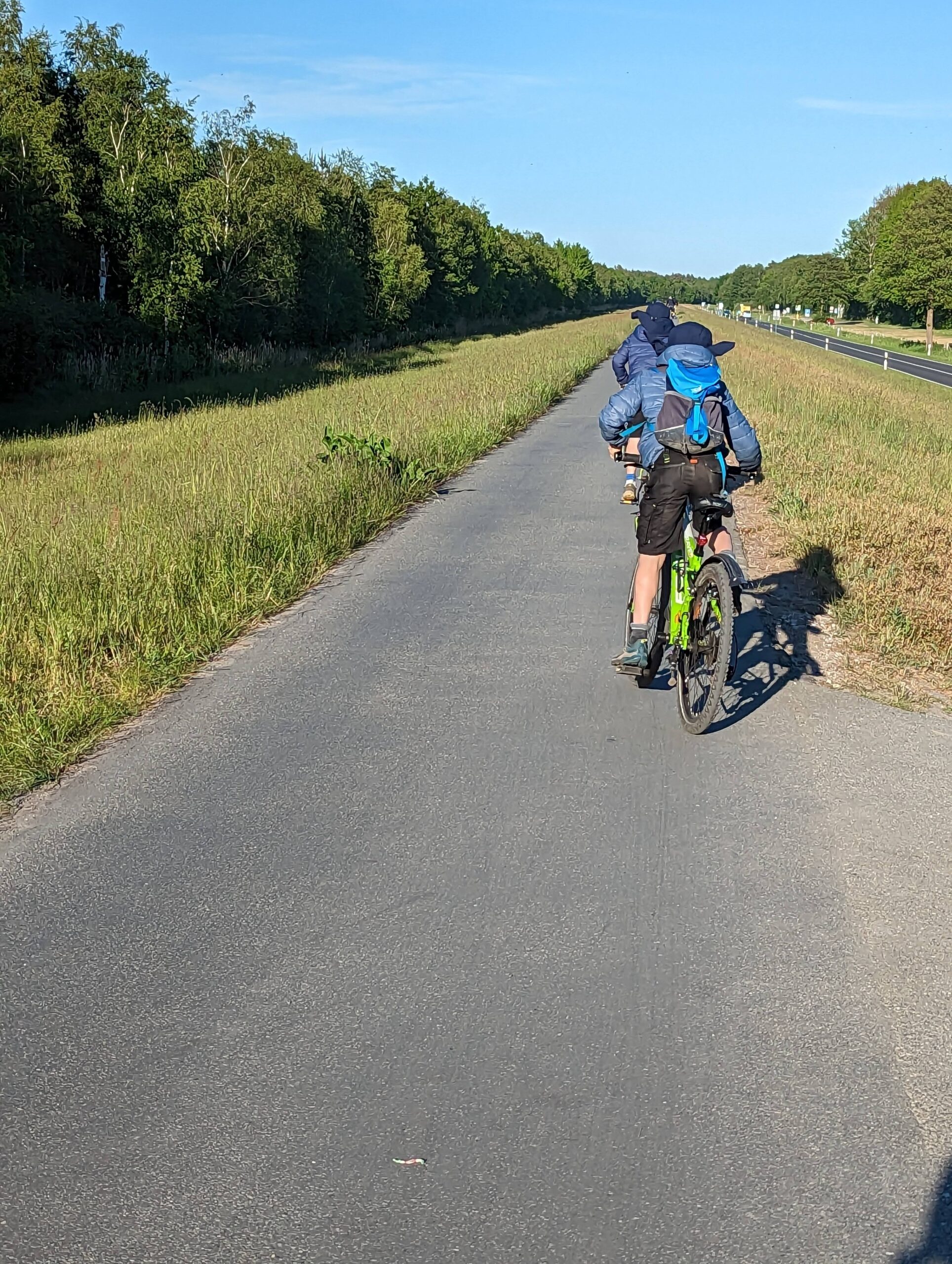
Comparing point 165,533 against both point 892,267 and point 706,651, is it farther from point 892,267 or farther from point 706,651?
point 892,267

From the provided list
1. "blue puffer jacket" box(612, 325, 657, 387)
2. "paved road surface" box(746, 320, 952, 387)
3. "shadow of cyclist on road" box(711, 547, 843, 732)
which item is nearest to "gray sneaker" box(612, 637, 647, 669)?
"shadow of cyclist on road" box(711, 547, 843, 732)

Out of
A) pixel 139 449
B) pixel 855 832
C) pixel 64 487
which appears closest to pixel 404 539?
pixel 64 487

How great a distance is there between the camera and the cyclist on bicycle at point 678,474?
5832 mm

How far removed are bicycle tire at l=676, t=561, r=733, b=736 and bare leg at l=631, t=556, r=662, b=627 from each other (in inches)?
12.1

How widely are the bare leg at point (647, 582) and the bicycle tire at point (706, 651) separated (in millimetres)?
308

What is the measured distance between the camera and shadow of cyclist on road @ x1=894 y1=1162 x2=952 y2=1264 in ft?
8.11

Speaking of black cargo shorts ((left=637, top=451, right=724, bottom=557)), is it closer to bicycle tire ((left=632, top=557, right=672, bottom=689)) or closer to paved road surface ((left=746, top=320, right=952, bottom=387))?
bicycle tire ((left=632, top=557, right=672, bottom=689))

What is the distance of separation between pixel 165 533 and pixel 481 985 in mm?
6526

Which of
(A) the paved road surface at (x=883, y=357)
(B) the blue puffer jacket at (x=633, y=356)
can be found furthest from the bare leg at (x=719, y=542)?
(A) the paved road surface at (x=883, y=357)

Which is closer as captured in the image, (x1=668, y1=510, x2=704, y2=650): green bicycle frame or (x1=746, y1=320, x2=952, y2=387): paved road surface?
(x1=668, y1=510, x2=704, y2=650): green bicycle frame

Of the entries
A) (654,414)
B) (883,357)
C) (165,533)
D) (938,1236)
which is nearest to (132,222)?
(165,533)

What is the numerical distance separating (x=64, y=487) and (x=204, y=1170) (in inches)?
470

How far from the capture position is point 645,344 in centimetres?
918

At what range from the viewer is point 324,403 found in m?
24.2
